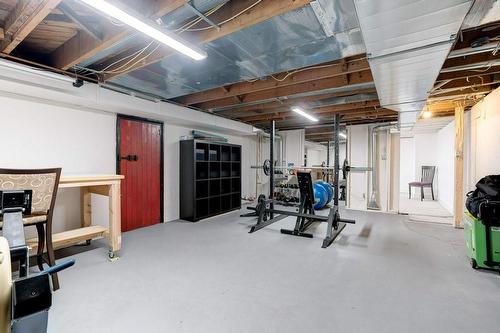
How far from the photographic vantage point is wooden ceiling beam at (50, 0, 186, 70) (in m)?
1.76

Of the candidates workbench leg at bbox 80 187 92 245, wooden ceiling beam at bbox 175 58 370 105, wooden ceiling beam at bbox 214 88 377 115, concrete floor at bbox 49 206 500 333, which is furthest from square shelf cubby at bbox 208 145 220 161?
workbench leg at bbox 80 187 92 245

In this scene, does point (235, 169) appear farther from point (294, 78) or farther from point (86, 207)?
point (86, 207)

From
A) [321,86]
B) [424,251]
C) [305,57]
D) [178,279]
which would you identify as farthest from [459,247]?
[178,279]

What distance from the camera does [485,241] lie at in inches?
103

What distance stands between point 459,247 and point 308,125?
178 inches

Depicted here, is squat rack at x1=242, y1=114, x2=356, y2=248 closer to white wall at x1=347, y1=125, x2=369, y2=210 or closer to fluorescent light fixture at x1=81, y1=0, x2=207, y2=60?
white wall at x1=347, y1=125, x2=369, y2=210

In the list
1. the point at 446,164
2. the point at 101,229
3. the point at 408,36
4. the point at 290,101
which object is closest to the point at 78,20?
the point at 101,229

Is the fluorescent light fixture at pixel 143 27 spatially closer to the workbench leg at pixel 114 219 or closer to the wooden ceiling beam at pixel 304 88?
the workbench leg at pixel 114 219

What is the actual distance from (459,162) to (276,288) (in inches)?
169

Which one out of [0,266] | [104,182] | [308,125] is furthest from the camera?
[308,125]

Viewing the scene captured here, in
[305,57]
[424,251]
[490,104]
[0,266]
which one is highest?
[305,57]

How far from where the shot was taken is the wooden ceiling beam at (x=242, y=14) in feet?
5.55

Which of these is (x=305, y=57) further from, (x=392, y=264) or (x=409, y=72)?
(x=392, y=264)

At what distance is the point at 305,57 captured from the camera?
2459 millimetres
